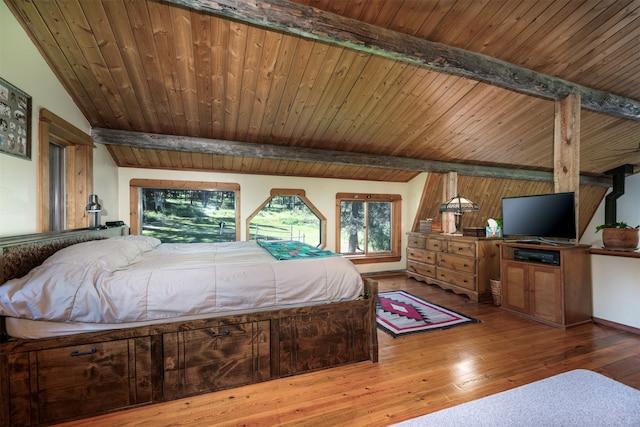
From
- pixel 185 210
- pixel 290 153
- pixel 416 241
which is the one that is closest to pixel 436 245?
pixel 416 241

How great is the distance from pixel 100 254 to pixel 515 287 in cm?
423

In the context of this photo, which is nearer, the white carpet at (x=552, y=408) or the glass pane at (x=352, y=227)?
the white carpet at (x=552, y=408)

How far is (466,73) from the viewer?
9.04 ft

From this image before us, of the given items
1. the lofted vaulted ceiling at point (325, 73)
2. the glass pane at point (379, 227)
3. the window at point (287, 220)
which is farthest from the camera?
the glass pane at point (379, 227)

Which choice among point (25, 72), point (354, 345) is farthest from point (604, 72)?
point (25, 72)

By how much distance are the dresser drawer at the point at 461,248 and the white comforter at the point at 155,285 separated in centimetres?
261

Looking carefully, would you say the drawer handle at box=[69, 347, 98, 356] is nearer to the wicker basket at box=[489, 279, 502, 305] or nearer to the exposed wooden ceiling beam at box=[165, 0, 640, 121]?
the exposed wooden ceiling beam at box=[165, 0, 640, 121]

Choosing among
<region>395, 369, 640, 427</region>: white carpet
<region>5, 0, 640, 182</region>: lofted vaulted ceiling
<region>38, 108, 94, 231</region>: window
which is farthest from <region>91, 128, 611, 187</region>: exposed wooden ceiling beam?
<region>395, 369, 640, 427</region>: white carpet

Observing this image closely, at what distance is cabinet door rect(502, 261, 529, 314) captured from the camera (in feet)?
10.3

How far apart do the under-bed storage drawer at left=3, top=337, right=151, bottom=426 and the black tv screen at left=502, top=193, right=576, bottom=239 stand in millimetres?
3957

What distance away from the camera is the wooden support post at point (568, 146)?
3.04 meters

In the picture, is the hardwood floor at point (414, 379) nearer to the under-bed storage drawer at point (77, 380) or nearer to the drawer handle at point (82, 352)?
the under-bed storage drawer at point (77, 380)

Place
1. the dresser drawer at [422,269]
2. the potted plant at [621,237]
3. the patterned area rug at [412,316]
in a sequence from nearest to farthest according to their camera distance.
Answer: the potted plant at [621,237] < the patterned area rug at [412,316] < the dresser drawer at [422,269]

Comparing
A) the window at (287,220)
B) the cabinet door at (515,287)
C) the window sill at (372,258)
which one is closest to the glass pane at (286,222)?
the window at (287,220)
